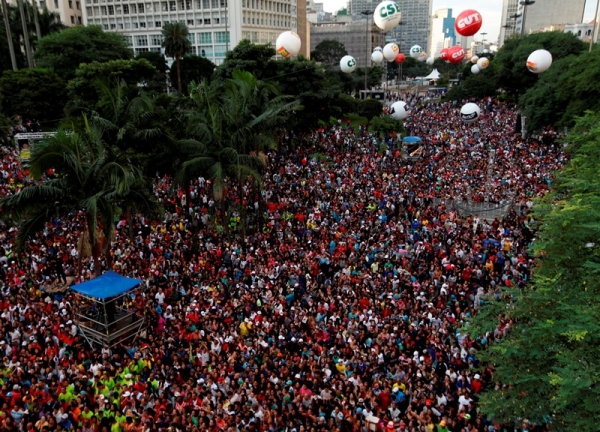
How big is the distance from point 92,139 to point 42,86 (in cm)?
2725

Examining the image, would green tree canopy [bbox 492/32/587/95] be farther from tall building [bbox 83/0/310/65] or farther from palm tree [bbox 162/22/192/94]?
tall building [bbox 83/0/310/65]

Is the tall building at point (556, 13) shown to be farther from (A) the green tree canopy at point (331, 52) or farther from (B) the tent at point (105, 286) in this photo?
(B) the tent at point (105, 286)

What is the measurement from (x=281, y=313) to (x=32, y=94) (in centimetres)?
3126

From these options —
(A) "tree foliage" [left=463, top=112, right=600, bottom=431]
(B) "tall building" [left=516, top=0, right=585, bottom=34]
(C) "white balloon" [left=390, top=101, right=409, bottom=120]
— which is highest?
(B) "tall building" [left=516, top=0, right=585, bottom=34]

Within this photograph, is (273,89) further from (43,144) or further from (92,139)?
(43,144)

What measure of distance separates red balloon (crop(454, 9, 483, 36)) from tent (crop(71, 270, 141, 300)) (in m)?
22.0

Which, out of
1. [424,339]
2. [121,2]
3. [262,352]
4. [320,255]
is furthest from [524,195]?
[121,2]

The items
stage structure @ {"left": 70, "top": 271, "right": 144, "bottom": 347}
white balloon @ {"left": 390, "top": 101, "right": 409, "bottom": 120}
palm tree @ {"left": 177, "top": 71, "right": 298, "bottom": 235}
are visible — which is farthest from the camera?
white balloon @ {"left": 390, "top": 101, "right": 409, "bottom": 120}

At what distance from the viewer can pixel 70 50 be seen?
46625mm

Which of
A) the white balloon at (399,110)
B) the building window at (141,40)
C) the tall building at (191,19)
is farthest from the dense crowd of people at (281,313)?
the building window at (141,40)

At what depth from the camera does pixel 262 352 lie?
11516 mm

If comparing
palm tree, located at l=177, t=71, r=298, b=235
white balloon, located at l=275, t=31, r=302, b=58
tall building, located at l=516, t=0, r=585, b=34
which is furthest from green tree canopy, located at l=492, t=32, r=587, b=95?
tall building, located at l=516, t=0, r=585, b=34

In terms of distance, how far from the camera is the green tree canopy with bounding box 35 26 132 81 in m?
46.0

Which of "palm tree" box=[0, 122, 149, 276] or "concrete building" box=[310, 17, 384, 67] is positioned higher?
"concrete building" box=[310, 17, 384, 67]
